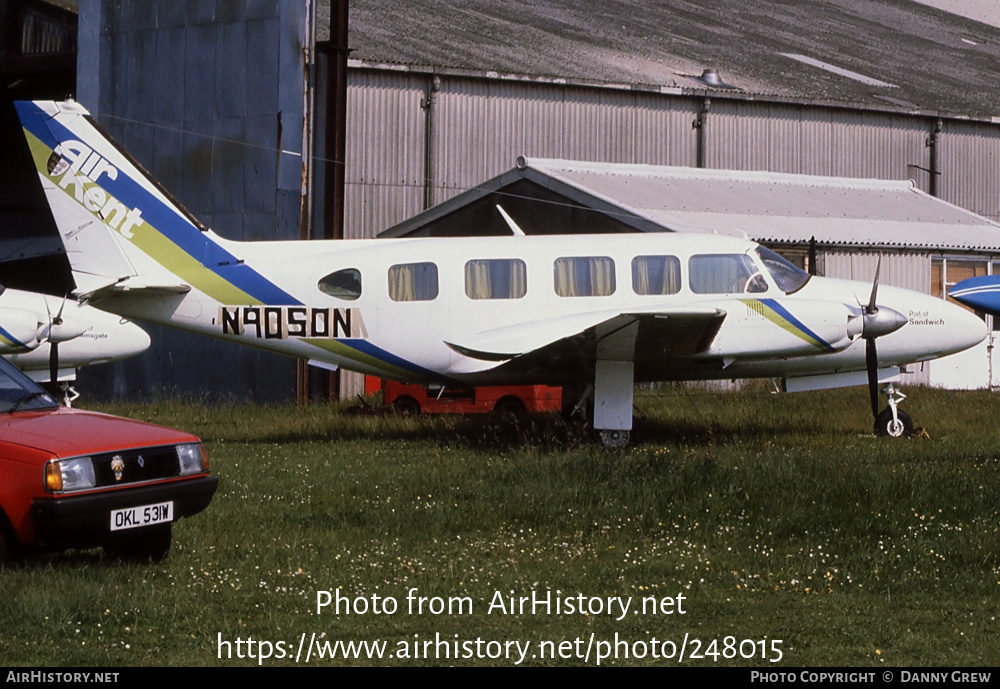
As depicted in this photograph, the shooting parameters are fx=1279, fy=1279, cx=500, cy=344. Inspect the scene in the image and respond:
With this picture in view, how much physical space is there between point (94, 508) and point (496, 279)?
9.60 metres

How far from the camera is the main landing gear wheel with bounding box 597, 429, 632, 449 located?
56.8ft

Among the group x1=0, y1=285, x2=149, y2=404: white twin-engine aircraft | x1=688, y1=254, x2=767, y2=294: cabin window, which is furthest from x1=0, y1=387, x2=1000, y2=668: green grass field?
x1=0, y1=285, x2=149, y2=404: white twin-engine aircraft

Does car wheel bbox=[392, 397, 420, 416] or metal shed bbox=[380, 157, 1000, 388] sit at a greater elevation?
metal shed bbox=[380, 157, 1000, 388]

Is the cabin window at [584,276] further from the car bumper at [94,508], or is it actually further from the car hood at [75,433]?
the car bumper at [94,508]

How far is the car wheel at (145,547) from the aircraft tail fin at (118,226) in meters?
8.57

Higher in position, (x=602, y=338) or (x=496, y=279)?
(x=496, y=279)

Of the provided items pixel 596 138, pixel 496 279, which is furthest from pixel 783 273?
pixel 596 138

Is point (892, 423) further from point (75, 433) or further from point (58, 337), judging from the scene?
point (58, 337)

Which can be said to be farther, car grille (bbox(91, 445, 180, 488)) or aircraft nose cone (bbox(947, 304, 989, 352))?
aircraft nose cone (bbox(947, 304, 989, 352))

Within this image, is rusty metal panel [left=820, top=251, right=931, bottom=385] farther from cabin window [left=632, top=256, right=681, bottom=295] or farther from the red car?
the red car

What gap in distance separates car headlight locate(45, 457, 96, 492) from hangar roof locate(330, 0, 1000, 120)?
23001 mm

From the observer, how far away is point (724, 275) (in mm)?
17672

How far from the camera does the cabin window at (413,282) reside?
17922 mm

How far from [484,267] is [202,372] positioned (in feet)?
44.6
